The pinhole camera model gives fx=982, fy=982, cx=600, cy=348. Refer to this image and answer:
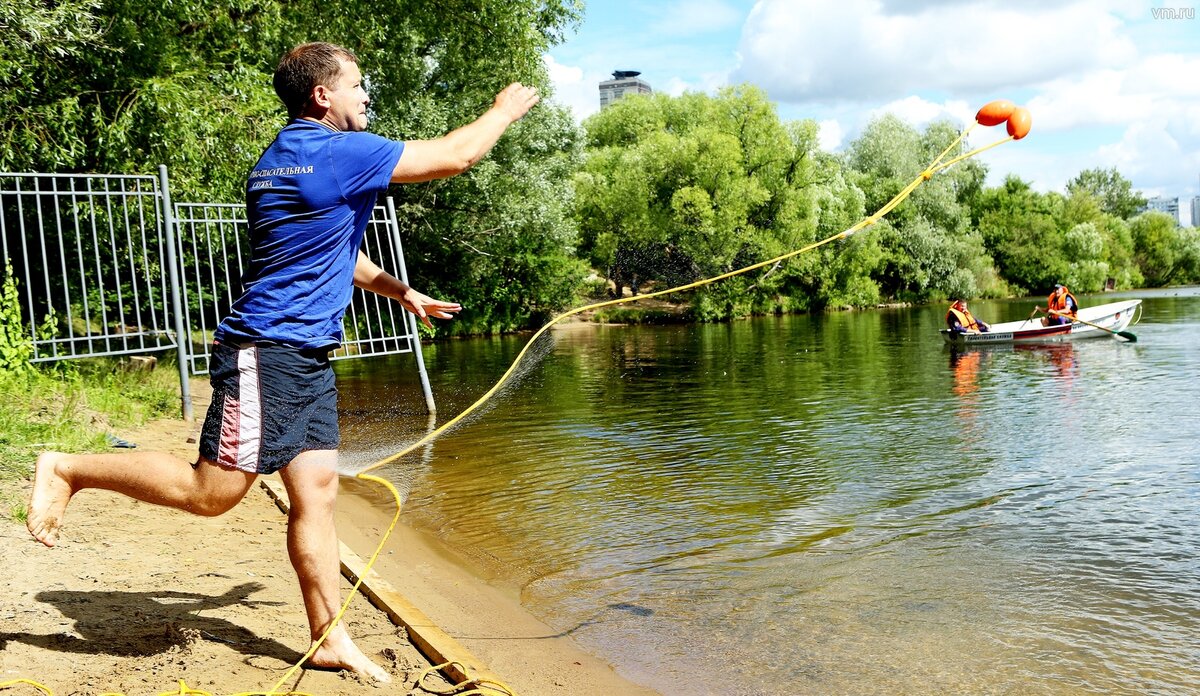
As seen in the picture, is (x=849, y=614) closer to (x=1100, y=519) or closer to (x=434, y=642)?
(x=434, y=642)

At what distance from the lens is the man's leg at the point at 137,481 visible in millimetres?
3605

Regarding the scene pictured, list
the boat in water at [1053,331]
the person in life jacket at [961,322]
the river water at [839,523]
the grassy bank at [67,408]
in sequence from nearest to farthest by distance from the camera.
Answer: the river water at [839,523] < the grassy bank at [67,408] < the person in life jacket at [961,322] < the boat in water at [1053,331]

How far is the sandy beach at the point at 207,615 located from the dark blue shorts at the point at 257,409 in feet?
2.79

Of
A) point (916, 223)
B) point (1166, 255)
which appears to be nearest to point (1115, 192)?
point (1166, 255)

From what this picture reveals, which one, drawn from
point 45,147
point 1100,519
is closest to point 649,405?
point 1100,519

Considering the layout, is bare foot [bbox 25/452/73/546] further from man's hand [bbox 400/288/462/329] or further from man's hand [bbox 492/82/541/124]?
man's hand [bbox 492/82/541/124]

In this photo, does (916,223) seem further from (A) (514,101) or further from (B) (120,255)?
(A) (514,101)

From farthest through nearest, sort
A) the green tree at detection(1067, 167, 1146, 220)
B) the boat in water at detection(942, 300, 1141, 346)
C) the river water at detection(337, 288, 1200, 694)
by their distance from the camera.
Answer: the green tree at detection(1067, 167, 1146, 220) → the boat in water at detection(942, 300, 1141, 346) → the river water at detection(337, 288, 1200, 694)

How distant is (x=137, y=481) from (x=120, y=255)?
13743 millimetres

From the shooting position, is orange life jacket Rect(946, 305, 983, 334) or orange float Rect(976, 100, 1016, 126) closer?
orange float Rect(976, 100, 1016, 126)

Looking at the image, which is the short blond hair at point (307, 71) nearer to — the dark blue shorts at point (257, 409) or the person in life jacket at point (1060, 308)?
the dark blue shorts at point (257, 409)

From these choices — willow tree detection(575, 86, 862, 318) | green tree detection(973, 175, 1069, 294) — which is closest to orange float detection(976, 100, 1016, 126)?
willow tree detection(575, 86, 862, 318)

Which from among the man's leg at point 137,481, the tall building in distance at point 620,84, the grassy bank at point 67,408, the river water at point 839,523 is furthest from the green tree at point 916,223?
the tall building in distance at point 620,84

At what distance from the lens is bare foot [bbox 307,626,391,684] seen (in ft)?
12.3
